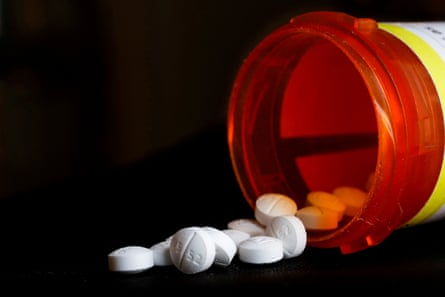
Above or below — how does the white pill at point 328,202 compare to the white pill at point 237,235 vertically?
above

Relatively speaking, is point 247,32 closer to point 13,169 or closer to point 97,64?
point 97,64

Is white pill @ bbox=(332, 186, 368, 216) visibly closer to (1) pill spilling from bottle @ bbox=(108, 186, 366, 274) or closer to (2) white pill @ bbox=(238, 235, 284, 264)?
(1) pill spilling from bottle @ bbox=(108, 186, 366, 274)

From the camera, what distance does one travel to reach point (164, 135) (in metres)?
1.67

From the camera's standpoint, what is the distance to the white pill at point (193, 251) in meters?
0.90

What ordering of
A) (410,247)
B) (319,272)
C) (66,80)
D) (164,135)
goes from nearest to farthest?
1. (319,272)
2. (410,247)
3. (66,80)
4. (164,135)

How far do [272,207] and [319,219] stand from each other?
0.21 ft

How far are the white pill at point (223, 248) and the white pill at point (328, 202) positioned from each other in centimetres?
16

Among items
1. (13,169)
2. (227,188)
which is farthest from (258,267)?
(13,169)

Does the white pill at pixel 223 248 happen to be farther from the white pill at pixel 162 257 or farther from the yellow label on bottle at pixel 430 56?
the yellow label on bottle at pixel 430 56

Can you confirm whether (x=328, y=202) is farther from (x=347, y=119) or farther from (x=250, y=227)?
(x=347, y=119)

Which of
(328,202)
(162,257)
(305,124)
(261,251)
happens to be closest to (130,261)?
(162,257)

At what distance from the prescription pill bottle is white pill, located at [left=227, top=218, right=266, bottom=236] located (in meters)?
0.05

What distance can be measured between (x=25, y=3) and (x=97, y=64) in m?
0.19

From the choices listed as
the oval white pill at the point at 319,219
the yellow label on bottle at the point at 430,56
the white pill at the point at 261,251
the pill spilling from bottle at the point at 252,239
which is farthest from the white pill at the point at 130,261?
the yellow label on bottle at the point at 430,56
